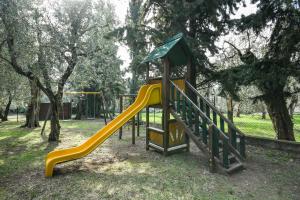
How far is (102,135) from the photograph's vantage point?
5.07m

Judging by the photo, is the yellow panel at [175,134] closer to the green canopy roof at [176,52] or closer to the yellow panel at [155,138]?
the yellow panel at [155,138]

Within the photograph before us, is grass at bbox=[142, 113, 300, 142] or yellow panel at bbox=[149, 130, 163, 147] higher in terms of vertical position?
yellow panel at bbox=[149, 130, 163, 147]

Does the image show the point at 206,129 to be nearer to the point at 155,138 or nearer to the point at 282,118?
the point at 155,138

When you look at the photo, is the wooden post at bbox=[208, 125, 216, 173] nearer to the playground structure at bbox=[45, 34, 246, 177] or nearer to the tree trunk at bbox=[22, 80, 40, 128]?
the playground structure at bbox=[45, 34, 246, 177]

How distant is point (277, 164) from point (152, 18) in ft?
25.6

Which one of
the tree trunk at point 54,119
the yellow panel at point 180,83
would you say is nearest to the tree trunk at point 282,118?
the yellow panel at point 180,83

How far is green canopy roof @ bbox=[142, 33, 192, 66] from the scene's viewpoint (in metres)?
5.86

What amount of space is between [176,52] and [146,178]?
3.82m

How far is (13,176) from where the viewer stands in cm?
439

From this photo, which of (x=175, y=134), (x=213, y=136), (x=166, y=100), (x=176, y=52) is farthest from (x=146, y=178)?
(x=176, y=52)

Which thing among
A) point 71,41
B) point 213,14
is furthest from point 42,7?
point 213,14

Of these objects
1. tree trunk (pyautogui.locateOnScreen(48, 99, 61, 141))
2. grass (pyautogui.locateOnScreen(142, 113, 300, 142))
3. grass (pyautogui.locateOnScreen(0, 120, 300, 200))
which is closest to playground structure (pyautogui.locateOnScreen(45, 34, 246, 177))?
grass (pyautogui.locateOnScreen(0, 120, 300, 200))

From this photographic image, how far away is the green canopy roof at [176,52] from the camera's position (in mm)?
5863

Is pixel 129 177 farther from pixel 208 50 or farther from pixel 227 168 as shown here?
pixel 208 50
